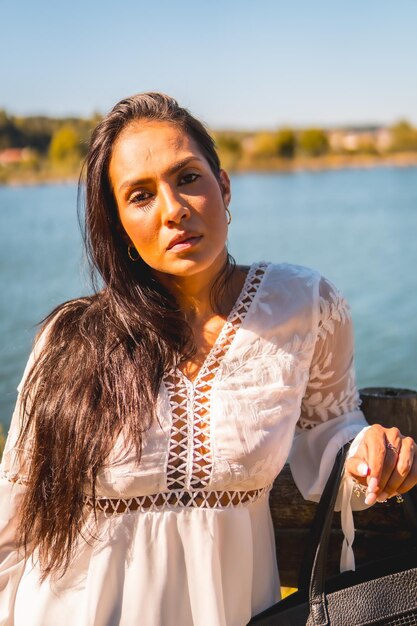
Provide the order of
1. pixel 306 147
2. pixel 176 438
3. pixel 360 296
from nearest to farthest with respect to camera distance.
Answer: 1. pixel 176 438
2. pixel 360 296
3. pixel 306 147

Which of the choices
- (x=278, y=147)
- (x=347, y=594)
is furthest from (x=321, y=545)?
(x=278, y=147)

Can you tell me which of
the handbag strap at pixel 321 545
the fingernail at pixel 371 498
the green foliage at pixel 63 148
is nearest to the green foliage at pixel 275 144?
the green foliage at pixel 63 148

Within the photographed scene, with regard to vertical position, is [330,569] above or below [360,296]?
above

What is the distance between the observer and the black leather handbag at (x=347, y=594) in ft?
4.60

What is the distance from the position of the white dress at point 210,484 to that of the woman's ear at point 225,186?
247mm

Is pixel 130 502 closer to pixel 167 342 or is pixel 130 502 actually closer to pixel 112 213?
pixel 167 342

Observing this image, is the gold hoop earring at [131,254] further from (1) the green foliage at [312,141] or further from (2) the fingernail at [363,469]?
(1) the green foliage at [312,141]

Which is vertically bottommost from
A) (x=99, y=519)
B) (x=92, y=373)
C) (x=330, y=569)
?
(x=330, y=569)

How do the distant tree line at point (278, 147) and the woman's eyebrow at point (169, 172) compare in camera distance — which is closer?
the woman's eyebrow at point (169, 172)

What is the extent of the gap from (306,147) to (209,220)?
201 feet

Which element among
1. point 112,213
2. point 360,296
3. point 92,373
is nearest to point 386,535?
point 92,373

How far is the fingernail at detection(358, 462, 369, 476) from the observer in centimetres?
145

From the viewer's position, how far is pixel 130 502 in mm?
1552

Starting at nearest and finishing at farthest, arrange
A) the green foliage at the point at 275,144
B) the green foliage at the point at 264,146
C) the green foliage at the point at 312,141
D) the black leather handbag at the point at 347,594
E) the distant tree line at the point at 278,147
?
the black leather handbag at the point at 347,594 → the distant tree line at the point at 278,147 → the green foliage at the point at 264,146 → the green foliage at the point at 275,144 → the green foliage at the point at 312,141
